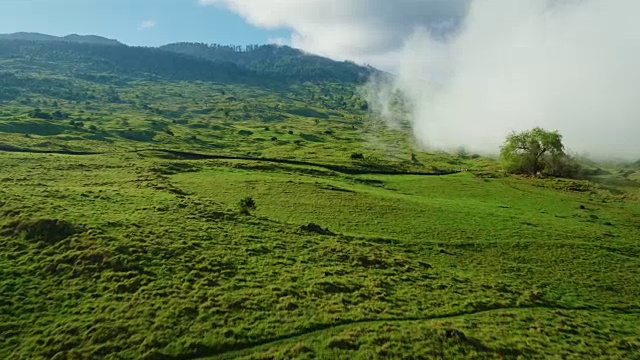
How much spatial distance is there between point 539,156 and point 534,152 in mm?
1510

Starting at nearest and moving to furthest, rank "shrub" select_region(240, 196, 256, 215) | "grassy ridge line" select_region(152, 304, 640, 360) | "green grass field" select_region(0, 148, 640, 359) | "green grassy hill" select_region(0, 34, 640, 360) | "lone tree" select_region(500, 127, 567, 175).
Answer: "grassy ridge line" select_region(152, 304, 640, 360)
"green grass field" select_region(0, 148, 640, 359)
"green grassy hill" select_region(0, 34, 640, 360)
"shrub" select_region(240, 196, 256, 215)
"lone tree" select_region(500, 127, 567, 175)

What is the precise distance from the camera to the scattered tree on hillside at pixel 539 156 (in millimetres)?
112875

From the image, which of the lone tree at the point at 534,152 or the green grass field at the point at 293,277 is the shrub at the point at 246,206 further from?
the lone tree at the point at 534,152

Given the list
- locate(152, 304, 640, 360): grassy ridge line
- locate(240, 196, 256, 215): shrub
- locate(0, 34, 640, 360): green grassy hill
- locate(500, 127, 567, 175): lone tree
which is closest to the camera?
locate(152, 304, 640, 360): grassy ridge line

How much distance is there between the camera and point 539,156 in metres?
114

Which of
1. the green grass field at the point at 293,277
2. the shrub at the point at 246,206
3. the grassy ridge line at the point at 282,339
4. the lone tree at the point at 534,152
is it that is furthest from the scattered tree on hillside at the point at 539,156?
the grassy ridge line at the point at 282,339

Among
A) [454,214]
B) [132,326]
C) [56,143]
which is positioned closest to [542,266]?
[454,214]

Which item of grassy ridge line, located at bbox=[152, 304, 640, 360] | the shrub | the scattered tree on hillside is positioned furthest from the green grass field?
the scattered tree on hillside

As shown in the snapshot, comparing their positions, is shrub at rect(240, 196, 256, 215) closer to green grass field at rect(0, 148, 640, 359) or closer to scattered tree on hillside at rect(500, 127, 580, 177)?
green grass field at rect(0, 148, 640, 359)

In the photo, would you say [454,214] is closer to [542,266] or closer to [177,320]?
[542,266]

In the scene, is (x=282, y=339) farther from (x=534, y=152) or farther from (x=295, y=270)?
(x=534, y=152)

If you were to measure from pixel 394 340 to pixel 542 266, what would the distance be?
26.1 meters

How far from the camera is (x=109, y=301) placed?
33.6 meters

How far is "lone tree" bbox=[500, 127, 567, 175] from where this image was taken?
113 metres
